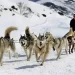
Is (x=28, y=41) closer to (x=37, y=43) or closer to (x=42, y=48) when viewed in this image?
(x=37, y=43)

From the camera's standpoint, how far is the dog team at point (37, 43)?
32.1 ft

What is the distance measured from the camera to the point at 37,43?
32.0 feet

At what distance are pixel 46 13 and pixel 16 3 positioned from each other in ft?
25.4

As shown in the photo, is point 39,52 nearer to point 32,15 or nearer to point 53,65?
point 53,65

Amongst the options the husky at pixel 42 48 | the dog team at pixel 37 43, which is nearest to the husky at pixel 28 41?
the dog team at pixel 37 43

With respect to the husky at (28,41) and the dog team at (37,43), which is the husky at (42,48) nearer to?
the dog team at (37,43)

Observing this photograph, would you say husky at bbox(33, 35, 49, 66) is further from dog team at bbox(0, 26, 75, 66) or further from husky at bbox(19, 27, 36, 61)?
husky at bbox(19, 27, 36, 61)

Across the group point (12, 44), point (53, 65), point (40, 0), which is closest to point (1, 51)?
point (12, 44)

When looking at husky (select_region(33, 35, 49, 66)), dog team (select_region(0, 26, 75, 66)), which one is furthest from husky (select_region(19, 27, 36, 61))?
husky (select_region(33, 35, 49, 66))

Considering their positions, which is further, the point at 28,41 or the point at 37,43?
the point at 28,41

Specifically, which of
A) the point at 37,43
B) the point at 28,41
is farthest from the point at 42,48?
the point at 28,41

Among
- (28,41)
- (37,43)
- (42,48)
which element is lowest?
(28,41)

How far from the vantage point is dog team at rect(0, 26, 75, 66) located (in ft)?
32.1

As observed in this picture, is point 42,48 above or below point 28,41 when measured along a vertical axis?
above
